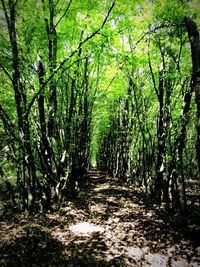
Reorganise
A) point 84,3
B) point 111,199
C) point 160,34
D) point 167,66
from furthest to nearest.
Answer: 1. point 111,199
2. point 167,66
3. point 160,34
4. point 84,3

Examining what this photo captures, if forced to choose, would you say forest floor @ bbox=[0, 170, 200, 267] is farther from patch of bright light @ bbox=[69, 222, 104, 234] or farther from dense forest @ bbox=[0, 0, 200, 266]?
dense forest @ bbox=[0, 0, 200, 266]

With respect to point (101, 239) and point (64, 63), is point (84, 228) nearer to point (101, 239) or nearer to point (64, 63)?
point (101, 239)

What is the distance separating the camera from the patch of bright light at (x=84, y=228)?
28.7ft

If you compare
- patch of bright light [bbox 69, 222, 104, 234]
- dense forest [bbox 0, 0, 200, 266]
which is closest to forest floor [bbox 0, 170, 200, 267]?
patch of bright light [bbox 69, 222, 104, 234]

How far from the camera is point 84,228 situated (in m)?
9.12

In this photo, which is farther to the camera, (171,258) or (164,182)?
(164,182)

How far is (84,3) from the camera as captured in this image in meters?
8.55

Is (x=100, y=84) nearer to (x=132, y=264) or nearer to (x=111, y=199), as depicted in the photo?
(x=111, y=199)

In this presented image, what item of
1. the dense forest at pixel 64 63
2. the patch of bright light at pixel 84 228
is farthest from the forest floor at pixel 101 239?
the dense forest at pixel 64 63

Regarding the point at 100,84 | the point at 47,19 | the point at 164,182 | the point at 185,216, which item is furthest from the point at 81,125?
the point at 185,216

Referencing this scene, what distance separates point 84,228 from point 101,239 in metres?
1.35

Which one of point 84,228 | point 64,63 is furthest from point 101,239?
point 64,63

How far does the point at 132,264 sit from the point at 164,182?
5609mm

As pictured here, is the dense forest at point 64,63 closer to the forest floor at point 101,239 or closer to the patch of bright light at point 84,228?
the forest floor at point 101,239
